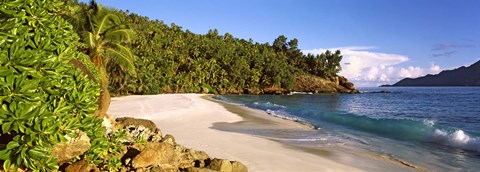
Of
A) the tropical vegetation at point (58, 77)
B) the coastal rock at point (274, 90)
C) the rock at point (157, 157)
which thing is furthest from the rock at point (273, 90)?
the rock at point (157, 157)

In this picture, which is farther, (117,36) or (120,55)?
(117,36)

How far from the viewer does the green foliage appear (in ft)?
14.3

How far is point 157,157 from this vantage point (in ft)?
24.7

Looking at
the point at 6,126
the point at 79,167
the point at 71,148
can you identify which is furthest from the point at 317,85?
the point at 6,126

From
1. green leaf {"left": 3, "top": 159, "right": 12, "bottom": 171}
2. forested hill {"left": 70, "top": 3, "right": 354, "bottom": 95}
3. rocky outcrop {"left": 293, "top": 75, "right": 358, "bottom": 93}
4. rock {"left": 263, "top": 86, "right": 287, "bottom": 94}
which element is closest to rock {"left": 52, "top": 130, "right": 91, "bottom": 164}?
green leaf {"left": 3, "top": 159, "right": 12, "bottom": 171}

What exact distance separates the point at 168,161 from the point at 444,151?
12932 mm

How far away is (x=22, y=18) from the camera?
4789mm

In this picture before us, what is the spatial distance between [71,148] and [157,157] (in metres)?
1.94

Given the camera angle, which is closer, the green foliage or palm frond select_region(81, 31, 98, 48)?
the green foliage

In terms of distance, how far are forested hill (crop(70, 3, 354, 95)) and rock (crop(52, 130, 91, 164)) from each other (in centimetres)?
5961

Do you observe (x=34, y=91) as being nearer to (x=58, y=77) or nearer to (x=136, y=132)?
(x=58, y=77)

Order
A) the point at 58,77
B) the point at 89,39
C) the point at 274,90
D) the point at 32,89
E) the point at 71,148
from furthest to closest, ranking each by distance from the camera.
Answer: the point at 274,90 → the point at 89,39 → the point at 71,148 → the point at 58,77 → the point at 32,89

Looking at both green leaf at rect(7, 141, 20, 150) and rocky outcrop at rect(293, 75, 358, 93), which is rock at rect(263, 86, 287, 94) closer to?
rocky outcrop at rect(293, 75, 358, 93)

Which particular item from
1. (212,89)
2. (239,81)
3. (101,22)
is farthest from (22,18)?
(239,81)
